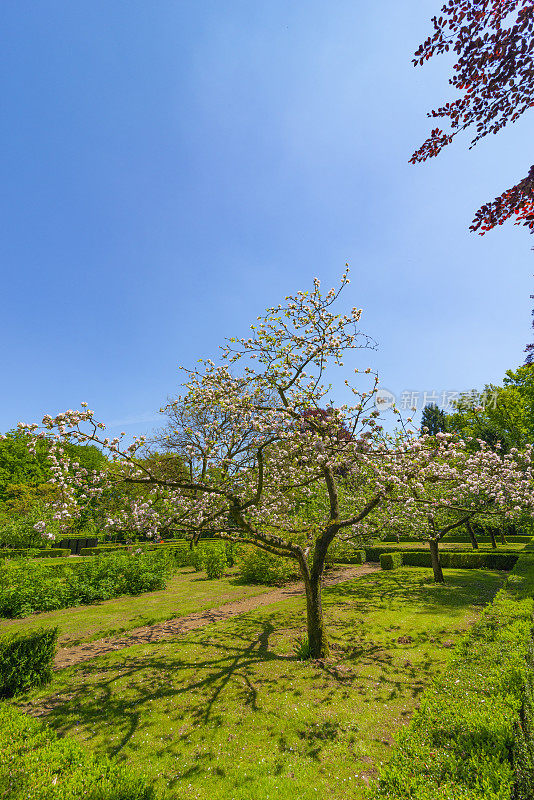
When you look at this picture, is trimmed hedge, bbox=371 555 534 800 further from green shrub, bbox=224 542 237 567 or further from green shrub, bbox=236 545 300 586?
green shrub, bbox=224 542 237 567

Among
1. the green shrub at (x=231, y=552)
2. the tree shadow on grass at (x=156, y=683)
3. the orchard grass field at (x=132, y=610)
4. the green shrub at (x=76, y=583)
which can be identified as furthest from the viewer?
the green shrub at (x=231, y=552)

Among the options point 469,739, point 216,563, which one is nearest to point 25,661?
point 469,739

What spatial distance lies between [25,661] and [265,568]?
12334 mm

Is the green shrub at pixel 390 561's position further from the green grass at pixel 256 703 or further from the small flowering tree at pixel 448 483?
the green grass at pixel 256 703

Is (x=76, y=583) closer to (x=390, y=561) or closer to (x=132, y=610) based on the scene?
(x=132, y=610)

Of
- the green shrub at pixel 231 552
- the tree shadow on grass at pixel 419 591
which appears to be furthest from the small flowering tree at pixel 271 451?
the green shrub at pixel 231 552

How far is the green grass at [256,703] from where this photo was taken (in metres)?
4.99

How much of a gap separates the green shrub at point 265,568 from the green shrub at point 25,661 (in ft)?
37.2

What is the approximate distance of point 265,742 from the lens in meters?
5.66

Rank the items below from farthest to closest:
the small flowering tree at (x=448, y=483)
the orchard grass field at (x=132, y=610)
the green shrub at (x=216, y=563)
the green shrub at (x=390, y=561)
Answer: the green shrub at (x=390, y=561) < the green shrub at (x=216, y=563) < the orchard grass field at (x=132, y=610) < the small flowering tree at (x=448, y=483)

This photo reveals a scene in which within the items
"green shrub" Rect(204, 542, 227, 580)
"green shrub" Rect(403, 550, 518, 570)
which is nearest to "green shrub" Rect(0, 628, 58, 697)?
"green shrub" Rect(204, 542, 227, 580)

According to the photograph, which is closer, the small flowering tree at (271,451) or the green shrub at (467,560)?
the small flowering tree at (271,451)

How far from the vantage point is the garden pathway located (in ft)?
32.1

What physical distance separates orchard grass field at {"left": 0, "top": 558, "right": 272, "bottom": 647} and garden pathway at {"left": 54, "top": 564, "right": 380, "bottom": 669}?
36 centimetres
